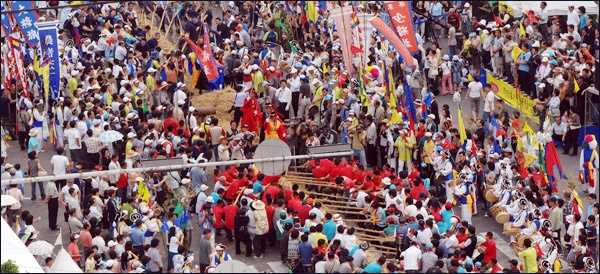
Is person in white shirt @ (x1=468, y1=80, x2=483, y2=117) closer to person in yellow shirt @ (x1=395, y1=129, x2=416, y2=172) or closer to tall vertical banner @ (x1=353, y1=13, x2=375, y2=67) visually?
tall vertical banner @ (x1=353, y1=13, x2=375, y2=67)

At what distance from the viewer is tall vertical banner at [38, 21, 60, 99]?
39625mm

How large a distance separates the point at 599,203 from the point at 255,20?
18063 mm

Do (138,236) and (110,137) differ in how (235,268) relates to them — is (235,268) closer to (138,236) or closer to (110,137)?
(138,236)

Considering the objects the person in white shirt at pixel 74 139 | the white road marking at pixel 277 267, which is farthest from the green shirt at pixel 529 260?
the person in white shirt at pixel 74 139

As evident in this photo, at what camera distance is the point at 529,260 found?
31891mm

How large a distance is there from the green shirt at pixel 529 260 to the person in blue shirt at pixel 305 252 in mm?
4161

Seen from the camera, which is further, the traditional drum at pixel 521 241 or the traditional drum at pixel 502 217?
the traditional drum at pixel 502 217

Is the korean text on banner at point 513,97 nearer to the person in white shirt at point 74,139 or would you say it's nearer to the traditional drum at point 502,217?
the traditional drum at point 502,217

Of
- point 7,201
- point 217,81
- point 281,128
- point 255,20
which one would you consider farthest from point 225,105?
point 7,201

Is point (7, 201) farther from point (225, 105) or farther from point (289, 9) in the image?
point (289, 9)

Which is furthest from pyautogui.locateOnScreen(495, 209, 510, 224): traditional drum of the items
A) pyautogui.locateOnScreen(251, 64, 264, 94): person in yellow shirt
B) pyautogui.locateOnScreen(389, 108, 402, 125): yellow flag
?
pyautogui.locateOnScreen(251, 64, 264, 94): person in yellow shirt

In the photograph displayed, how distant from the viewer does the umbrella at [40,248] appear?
32250mm

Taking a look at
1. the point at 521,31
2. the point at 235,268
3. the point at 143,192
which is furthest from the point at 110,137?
the point at 235,268

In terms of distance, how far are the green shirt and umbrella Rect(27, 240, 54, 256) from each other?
903 centimetres
